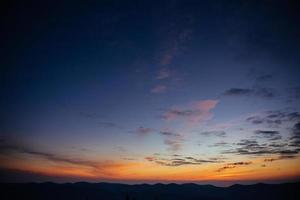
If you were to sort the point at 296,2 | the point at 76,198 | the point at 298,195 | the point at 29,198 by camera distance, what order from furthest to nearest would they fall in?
the point at 76,198 < the point at 29,198 < the point at 298,195 < the point at 296,2

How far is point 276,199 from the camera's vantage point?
199750 mm

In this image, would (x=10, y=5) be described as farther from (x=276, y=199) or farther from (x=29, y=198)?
(x=276, y=199)

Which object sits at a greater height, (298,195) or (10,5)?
(10,5)

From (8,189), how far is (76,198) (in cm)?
4395

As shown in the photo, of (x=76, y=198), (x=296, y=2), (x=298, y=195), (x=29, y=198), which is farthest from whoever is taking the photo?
(x=76, y=198)

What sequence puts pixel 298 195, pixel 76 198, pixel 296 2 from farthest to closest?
pixel 76 198 < pixel 298 195 < pixel 296 2

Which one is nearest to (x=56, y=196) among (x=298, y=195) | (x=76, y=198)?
(x=76, y=198)

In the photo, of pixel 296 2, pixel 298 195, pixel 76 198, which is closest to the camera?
pixel 296 2

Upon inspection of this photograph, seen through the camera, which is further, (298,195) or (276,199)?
(276,199)

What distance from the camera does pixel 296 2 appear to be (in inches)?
629

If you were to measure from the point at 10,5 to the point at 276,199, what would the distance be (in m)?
220

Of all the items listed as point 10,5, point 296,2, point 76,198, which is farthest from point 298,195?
point 76,198

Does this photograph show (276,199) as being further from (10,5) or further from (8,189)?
(10,5)

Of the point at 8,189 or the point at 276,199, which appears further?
the point at 276,199
